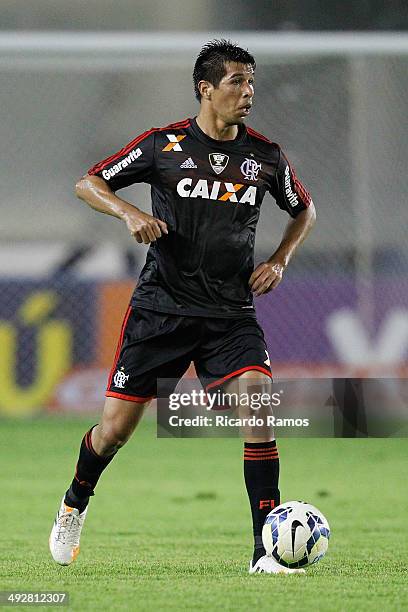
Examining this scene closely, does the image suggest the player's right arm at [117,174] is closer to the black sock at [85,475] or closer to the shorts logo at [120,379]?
the shorts logo at [120,379]

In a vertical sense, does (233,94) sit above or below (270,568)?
above

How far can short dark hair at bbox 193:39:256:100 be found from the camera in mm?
5629

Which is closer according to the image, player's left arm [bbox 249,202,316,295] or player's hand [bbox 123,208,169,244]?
player's hand [bbox 123,208,169,244]

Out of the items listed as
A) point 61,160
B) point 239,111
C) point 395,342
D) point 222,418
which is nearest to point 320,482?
point 222,418

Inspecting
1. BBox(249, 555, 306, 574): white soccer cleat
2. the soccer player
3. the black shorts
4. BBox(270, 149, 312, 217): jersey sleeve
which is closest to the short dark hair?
the soccer player

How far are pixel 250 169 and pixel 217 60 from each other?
509 millimetres

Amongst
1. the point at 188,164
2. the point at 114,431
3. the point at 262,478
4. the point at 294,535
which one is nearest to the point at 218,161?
the point at 188,164

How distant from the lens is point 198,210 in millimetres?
5590

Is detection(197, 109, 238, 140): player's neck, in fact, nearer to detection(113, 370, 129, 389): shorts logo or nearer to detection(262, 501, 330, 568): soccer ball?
detection(113, 370, 129, 389): shorts logo

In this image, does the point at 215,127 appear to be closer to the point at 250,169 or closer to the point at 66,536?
the point at 250,169

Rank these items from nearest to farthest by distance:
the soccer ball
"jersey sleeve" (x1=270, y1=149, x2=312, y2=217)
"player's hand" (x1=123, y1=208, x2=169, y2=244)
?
the soccer ball → "player's hand" (x1=123, y1=208, x2=169, y2=244) → "jersey sleeve" (x1=270, y1=149, x2=312, y2=217)

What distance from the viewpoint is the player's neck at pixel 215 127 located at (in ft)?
18.6

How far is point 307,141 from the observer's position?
36.6 feet

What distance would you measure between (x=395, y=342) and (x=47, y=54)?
4000 mm
